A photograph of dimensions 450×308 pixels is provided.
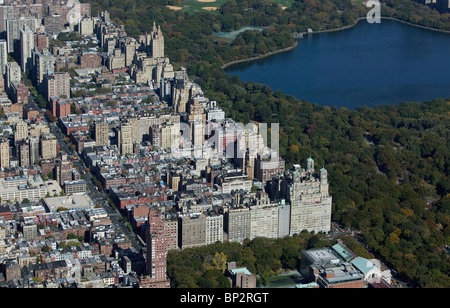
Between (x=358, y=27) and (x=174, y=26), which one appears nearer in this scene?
(x=174, y=26)

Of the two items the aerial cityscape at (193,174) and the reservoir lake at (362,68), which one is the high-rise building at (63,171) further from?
the reservoir lake at (362,68)

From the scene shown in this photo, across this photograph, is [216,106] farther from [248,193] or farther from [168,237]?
→ [168,237]

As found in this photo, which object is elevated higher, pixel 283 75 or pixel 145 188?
pixel 283 75

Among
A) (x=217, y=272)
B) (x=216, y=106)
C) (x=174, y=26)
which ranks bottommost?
(x=217, y=272)

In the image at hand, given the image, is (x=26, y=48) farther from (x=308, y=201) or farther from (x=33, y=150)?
(x=308, y=201)

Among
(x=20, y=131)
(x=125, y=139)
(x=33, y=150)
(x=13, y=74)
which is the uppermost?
(x=13, y=74)

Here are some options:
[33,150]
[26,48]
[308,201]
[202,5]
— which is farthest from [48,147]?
[202,5]

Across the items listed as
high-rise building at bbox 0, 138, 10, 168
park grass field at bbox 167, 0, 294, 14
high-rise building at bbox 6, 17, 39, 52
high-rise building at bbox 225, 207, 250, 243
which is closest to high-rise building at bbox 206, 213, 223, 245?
high-rise building at bbox 225, 207, 250, 243
